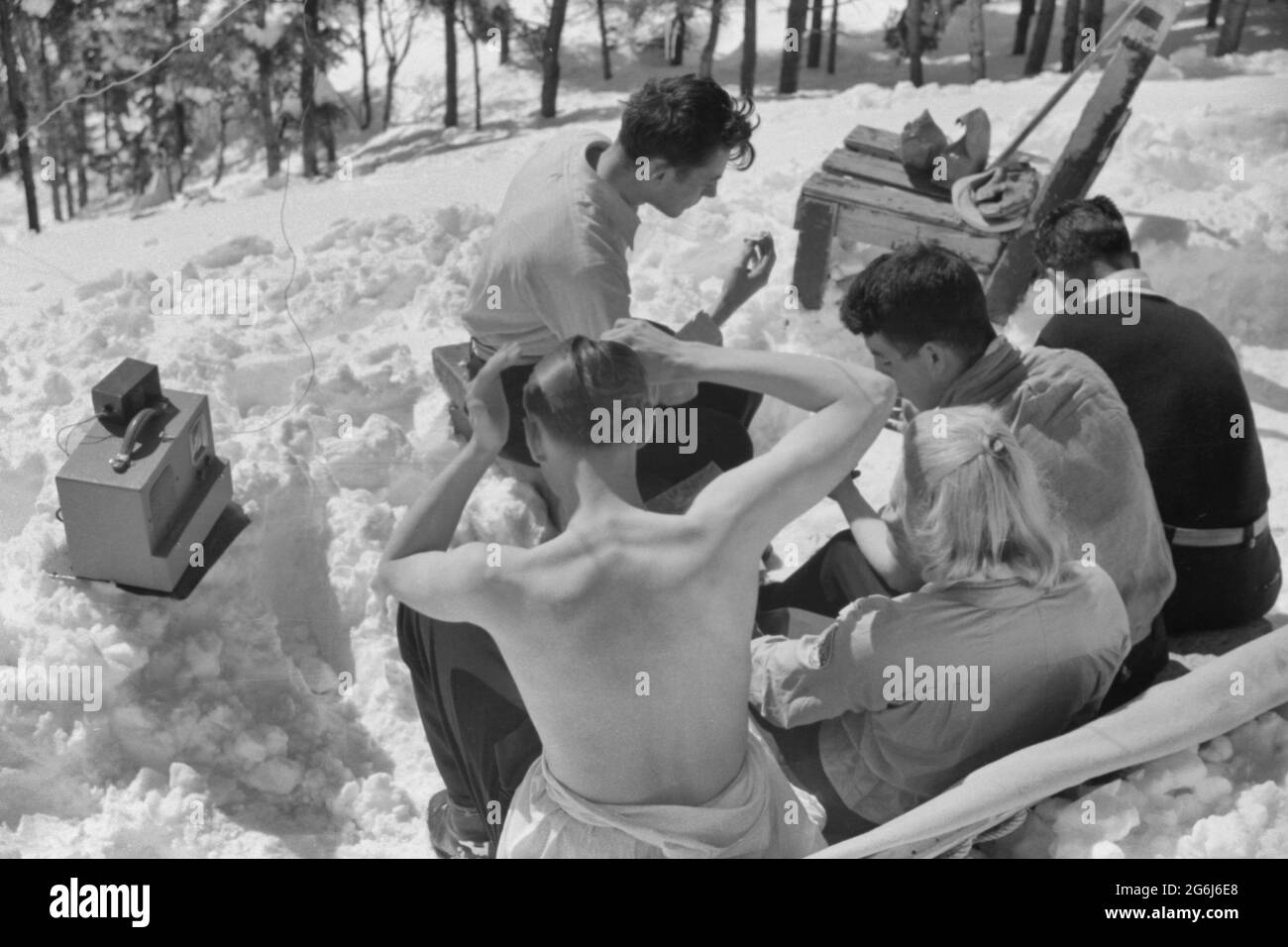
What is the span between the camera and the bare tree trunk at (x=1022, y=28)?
15328 millimetres

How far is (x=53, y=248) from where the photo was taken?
5.49m

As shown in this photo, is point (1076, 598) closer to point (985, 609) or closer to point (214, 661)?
point (985, 609)

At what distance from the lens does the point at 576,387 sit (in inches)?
81.4

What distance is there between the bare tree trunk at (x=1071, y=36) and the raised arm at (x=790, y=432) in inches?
433

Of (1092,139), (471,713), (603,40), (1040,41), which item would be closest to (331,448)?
(471,713)

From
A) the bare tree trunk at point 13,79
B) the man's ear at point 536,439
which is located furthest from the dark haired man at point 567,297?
the bare tree trunk at point 13,79

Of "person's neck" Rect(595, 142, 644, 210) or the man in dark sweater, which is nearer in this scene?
the man in dark sweater

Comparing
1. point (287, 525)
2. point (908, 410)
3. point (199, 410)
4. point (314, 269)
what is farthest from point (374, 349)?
point (908, 410)

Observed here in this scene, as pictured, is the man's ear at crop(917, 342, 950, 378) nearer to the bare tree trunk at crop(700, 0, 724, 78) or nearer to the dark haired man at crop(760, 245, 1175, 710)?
the dark haired man at crop(760, 245, 1175, 710)

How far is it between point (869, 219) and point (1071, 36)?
30.4 feet

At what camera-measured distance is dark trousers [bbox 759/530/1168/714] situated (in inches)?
110

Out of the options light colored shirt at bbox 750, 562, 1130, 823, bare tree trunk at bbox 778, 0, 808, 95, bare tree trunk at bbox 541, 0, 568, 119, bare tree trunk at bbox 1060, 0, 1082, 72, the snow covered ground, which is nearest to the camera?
light colored shirt at bbox 750, 562, 1130, 823

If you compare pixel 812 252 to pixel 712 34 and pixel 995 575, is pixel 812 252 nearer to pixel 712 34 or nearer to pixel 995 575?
pixel 995 575

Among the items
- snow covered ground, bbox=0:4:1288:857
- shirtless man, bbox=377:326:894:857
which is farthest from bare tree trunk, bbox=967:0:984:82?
shirtless man, bbox=377:326:894:857
